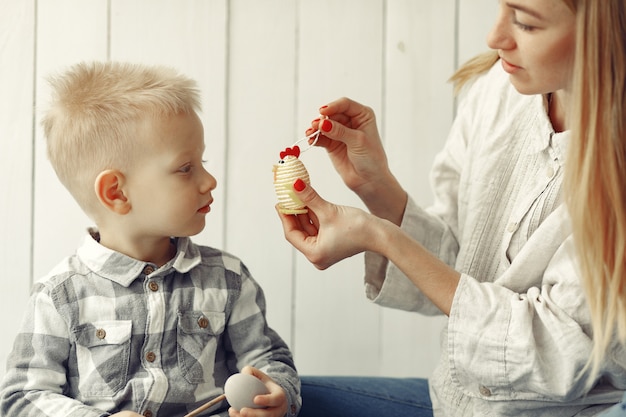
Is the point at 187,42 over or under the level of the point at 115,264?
over

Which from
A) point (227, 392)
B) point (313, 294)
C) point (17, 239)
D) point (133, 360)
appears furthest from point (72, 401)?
point (313, 294)

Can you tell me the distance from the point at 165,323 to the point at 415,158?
78cm

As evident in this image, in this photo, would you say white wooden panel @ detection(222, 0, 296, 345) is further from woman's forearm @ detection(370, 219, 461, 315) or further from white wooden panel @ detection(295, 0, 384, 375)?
woman's forearm @ detection(370, 219, 461, 315)

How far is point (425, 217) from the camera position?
5.16 feet

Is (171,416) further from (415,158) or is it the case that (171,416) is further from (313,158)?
(415,158)

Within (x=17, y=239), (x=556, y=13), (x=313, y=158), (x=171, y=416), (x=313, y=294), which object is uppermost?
(x=556, y=13)

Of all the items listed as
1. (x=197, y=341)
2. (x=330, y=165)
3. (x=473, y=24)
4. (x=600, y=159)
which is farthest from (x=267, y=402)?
(x=473, y=24)

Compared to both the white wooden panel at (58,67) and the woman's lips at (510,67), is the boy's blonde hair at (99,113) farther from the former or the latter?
the woman's lips at (510,67)

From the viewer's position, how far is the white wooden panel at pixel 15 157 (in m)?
1.74

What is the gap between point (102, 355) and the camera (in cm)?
131

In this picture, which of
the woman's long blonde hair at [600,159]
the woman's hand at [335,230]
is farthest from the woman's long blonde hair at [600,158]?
the woman's hand at [335,230]

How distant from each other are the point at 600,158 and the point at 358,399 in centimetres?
70

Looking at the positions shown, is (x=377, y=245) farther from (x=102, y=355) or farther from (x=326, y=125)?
(x=102, y=355)

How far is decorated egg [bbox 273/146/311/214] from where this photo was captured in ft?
4.41
